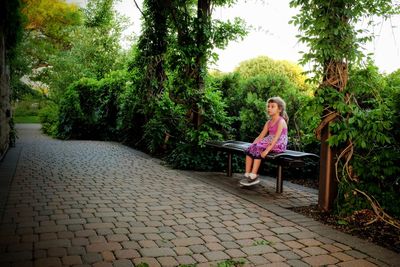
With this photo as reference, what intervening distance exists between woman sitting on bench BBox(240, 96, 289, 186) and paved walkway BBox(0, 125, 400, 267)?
31 cm

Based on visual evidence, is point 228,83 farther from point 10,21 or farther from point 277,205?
point 10,21

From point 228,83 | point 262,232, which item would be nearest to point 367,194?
point 262,232

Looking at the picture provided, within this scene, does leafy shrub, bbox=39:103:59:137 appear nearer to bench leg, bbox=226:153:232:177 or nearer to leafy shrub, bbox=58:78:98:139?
leafy shrub, bbox=58:78:98:139

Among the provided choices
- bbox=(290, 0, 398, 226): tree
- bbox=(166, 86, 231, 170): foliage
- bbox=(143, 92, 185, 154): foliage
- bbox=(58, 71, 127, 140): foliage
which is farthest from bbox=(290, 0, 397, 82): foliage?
bbox=(58, 71, 127, 140): foliage

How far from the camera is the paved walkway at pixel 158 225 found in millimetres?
3186

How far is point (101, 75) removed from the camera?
68.7 ft

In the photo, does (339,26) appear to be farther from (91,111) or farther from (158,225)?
(91,111)

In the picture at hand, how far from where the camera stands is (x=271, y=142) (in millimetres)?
5879

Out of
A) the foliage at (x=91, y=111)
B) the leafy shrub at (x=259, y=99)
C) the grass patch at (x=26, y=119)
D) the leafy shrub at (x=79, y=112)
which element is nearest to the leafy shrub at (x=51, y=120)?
the leafy shrub at (x=79, y=112)

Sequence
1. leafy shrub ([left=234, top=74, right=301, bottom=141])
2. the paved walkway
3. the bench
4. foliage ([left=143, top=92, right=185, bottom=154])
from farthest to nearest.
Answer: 1. foliage ([left=143, top=92, right=185, bottom=154])
2. leafy shrub ([left=234, top=74, right=301, bottom=141])
3. the bench
4. the paved walkway

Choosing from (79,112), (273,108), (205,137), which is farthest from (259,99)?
(79,112)

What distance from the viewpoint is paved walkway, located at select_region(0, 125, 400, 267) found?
10.5 ft

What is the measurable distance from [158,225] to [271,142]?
2.61m

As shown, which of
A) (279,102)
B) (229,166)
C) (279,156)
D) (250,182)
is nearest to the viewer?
(279,156)
